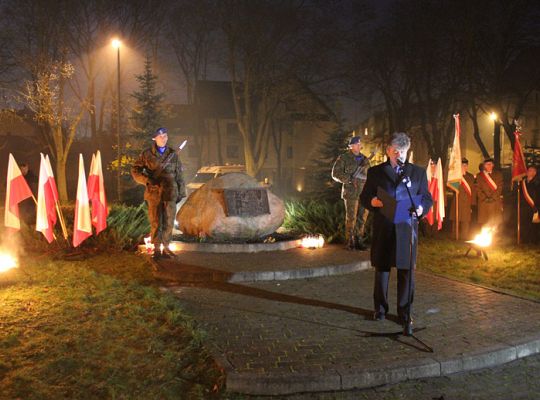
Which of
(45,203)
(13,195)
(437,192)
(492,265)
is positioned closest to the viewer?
(13,195)

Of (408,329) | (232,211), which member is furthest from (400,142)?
(232,211)

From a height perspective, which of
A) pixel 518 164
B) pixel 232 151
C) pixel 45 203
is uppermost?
pixel 232 151

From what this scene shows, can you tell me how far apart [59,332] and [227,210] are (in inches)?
198

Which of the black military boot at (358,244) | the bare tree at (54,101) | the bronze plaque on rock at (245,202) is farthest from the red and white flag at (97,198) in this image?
the bare tree at (54,101)

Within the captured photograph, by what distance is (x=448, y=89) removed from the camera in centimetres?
2494

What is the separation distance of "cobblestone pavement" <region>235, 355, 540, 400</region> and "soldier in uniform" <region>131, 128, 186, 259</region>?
4.91m

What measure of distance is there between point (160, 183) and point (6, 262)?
276 centimetres

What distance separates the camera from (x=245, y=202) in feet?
33.3

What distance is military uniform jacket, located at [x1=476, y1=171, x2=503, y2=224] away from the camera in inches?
438

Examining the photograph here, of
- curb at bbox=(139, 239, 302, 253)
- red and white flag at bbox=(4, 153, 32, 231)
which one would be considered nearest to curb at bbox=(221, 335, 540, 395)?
curb at bbox=(139, 239, 302, 253)

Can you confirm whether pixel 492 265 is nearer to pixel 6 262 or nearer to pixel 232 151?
pixel 6 262

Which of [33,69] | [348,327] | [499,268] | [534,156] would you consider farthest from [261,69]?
[348,327]

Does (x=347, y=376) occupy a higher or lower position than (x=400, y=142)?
lower

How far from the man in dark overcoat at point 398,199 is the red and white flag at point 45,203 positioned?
589 centimetres
